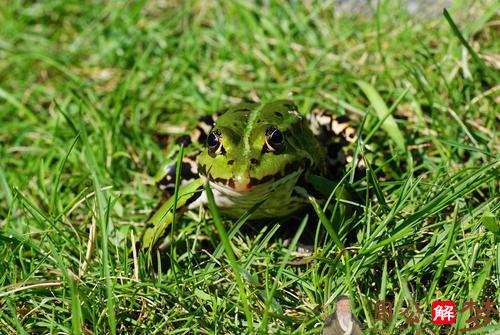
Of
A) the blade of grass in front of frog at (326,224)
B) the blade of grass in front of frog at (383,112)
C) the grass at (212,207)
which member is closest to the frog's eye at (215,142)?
the grass at (212,207)

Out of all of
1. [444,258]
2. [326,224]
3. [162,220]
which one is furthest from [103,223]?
[444,258]

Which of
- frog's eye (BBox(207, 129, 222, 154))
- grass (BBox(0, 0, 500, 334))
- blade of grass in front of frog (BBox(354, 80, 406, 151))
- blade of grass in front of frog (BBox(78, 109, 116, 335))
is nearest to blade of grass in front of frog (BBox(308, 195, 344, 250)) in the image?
grass (BBox(0, 0, 500, 334))

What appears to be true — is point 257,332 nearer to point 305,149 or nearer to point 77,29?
point 305,149

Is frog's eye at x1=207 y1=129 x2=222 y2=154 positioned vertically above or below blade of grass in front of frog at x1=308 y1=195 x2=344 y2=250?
above

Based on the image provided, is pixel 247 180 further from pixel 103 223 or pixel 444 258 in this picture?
pixel 444 258

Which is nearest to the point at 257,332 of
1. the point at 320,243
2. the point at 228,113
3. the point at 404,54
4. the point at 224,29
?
the point at 320,243

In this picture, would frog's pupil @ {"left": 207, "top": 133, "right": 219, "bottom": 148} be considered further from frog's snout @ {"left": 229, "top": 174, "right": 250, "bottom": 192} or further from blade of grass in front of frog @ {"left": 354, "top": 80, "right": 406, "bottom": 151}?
blade of grass in front of frog @ {"left": 354, "top": 80, "right": 406, "bottom": 151}

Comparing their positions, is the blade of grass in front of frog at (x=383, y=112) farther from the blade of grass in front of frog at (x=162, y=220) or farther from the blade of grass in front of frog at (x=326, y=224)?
the blade of grass in front of frog at (x=162, y=220)

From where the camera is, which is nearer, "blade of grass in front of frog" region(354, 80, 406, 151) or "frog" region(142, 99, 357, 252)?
"frog" region(142, 99, 357, 252)
